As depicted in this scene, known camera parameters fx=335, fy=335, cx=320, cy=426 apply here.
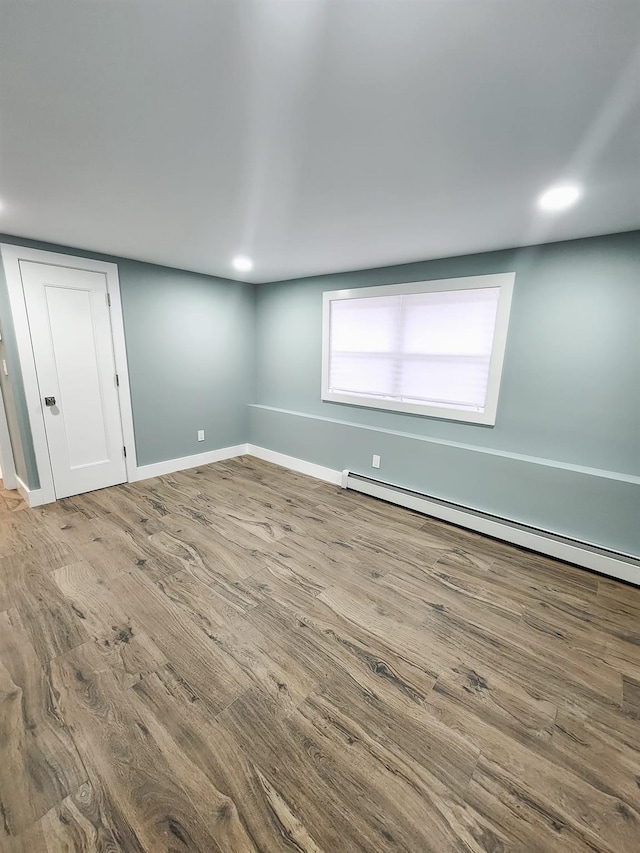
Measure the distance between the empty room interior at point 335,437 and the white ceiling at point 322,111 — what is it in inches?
0.5

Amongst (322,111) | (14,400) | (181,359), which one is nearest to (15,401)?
(14,400)

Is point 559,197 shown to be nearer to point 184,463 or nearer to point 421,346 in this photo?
point 421,346

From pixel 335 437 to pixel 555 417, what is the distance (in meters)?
2.04

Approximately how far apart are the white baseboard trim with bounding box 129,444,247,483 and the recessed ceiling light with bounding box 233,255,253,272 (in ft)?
7.33

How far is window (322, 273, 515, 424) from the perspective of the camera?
2.82m

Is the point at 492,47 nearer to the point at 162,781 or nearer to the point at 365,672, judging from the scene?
the point at 365,672

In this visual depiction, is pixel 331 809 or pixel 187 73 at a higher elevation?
pixel 187 73

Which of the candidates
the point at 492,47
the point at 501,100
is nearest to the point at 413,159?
the point at 501,100

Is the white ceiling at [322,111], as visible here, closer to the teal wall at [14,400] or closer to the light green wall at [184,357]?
the teal wall at [14,400]

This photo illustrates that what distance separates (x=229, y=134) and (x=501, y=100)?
39.0 inches

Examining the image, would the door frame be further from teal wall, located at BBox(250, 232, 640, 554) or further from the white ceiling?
teal wall, located at BBox(250, 232, 640, 554)

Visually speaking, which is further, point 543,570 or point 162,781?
point 543,570

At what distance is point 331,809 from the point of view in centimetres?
109

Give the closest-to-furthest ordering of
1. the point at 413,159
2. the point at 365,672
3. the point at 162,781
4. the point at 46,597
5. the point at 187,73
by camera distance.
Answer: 1. the point at 187,73
2. the point at 162,781
3. the point at 413,159
4. the point at 365,672
5. the point at 46,597
